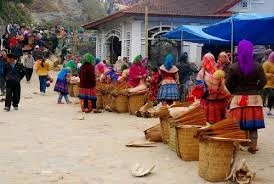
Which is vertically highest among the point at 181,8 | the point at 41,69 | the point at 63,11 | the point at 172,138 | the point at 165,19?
the point at 63,11

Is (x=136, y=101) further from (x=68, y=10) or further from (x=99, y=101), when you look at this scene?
(x=68, y=10)

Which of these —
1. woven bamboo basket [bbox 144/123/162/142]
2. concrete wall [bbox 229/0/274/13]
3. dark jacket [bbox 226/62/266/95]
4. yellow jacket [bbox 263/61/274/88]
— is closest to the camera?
dark jacket [bbox 226/62/266/95]

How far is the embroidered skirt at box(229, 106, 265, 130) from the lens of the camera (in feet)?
26.0

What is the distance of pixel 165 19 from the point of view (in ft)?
80.0

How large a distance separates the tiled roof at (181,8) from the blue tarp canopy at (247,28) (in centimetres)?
1165

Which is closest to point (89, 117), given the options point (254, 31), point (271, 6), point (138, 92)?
point (138, 92)

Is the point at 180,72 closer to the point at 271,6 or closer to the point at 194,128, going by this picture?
the point at 194,128

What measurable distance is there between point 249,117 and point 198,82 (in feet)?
9.05

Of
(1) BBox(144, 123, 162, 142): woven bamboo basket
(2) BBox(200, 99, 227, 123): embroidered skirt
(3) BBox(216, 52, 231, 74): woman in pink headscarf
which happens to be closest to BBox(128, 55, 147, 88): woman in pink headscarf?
(1) BBox(144, 123, 162, 142): woven bamboo basket

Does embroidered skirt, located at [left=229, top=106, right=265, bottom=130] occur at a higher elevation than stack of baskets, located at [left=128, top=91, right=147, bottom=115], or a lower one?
higher

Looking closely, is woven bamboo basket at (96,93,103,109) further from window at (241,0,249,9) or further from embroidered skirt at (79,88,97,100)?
window at (241,0,249,9)

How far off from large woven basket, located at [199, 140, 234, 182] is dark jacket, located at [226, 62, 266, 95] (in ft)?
4.76

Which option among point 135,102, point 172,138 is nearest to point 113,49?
point 135,102

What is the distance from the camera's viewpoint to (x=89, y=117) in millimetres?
13516
